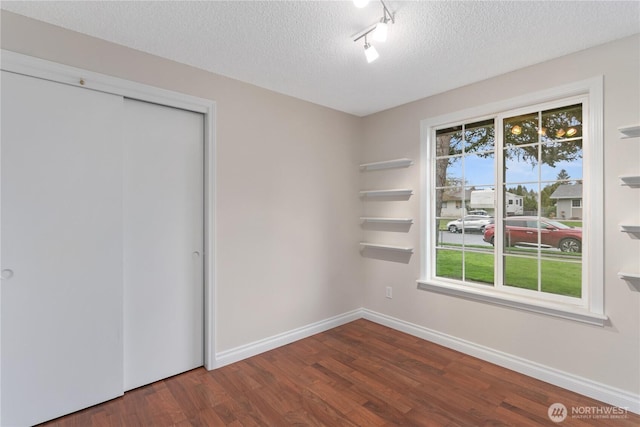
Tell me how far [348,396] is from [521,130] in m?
2.61

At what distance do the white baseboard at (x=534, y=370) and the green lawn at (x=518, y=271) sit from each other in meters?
0.60

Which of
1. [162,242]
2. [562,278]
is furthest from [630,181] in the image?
[162,242]

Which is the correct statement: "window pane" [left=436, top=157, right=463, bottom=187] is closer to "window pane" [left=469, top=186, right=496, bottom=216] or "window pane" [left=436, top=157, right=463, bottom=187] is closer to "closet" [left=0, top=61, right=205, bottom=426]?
"window pane" [left=469, top=186, right=496, bottom=216]

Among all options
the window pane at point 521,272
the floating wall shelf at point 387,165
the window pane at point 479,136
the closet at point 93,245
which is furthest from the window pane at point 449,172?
the closet at point 93,245

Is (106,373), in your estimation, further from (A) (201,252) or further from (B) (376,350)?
(B) (376,350)

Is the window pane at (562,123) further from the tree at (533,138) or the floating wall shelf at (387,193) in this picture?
the floating wall shelf at (387,193)

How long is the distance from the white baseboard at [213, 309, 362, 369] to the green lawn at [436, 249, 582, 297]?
1.24m

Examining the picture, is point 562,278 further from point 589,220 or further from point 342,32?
point 342,32

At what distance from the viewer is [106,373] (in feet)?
7.09

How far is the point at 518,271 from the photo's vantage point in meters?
2.69

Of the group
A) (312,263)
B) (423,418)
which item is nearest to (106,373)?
(312,263)

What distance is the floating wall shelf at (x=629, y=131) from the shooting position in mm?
2007

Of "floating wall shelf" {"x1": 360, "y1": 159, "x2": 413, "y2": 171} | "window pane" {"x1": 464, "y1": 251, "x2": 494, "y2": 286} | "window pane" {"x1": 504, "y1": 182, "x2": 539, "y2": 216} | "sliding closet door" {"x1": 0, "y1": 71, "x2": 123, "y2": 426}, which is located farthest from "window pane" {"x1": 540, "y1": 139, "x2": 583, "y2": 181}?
"sliding closet door" {"x1": 0, "y1": 71, "x2": 123, "y2": 426}

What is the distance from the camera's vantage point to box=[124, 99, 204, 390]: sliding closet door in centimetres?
230
